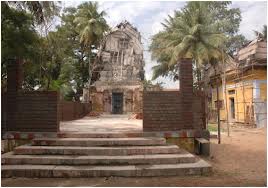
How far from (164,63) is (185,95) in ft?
81.1

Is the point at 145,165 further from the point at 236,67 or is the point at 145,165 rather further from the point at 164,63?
the point at 164,63

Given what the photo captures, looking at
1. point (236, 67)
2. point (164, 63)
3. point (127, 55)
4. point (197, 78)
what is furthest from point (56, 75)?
point (236, 67)

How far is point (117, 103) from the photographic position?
30.8m

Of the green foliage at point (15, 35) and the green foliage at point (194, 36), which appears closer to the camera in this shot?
the green foliage at point (15, 35)

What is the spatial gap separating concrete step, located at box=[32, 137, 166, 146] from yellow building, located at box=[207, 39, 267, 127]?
1269 cm

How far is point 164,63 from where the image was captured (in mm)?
34188

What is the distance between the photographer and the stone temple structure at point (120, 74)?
30125mm

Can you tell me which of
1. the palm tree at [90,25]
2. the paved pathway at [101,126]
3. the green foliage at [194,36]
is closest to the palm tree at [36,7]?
the paved pathway at [101,126]

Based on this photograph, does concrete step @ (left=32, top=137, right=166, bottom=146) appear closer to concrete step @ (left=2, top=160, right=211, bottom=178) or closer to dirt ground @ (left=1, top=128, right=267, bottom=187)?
concrete step @ (left=2, top=160, right=211, bottom=178)

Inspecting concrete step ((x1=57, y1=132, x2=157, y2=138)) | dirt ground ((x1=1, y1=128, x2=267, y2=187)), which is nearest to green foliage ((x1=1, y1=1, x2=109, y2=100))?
concrete step ((x1=57, y1=132, x2=157, y2=138))

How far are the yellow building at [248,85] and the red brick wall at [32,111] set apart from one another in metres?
13.5

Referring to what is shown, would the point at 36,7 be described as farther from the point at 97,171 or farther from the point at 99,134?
the point at 97,171

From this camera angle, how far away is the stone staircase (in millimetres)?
7219

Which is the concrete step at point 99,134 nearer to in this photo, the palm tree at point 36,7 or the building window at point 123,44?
the palm tree at point 36,7
